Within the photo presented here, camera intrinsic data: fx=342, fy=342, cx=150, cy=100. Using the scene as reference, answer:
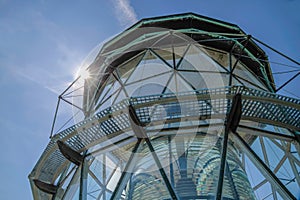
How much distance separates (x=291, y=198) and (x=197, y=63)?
388cm

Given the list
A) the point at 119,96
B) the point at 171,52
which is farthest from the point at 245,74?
the point at 119,96

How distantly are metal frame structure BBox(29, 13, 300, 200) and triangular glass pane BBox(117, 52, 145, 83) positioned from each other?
0.12ft

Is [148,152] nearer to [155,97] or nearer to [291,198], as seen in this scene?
[155,97]

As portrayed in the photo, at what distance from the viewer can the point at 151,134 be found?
656cm

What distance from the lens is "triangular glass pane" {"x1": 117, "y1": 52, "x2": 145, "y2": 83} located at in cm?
898

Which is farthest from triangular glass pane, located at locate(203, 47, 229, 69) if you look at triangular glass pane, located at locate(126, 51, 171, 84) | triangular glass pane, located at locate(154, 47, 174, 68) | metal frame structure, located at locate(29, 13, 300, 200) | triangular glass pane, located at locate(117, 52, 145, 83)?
triangular glass pane, located at locate(117, 52, 145, 83)

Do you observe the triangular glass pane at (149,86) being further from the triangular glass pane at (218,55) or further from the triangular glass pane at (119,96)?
the triangular glass pane at (218,55)

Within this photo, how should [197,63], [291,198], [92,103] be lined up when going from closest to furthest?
[291,198], [197,63], [92,103]

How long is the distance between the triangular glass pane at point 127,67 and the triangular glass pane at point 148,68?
190 mm

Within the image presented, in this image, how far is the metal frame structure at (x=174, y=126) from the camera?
6062mm

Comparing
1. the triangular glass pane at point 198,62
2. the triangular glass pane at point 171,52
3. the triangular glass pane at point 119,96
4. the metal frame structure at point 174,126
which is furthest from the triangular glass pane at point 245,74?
the triangular glass pane at point 119,96

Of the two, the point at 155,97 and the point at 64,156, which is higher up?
the point at 155,97

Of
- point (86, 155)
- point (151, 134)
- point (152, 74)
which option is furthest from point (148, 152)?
point (152, 74)

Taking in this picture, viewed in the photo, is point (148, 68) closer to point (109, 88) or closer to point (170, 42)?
point (170, 42)
